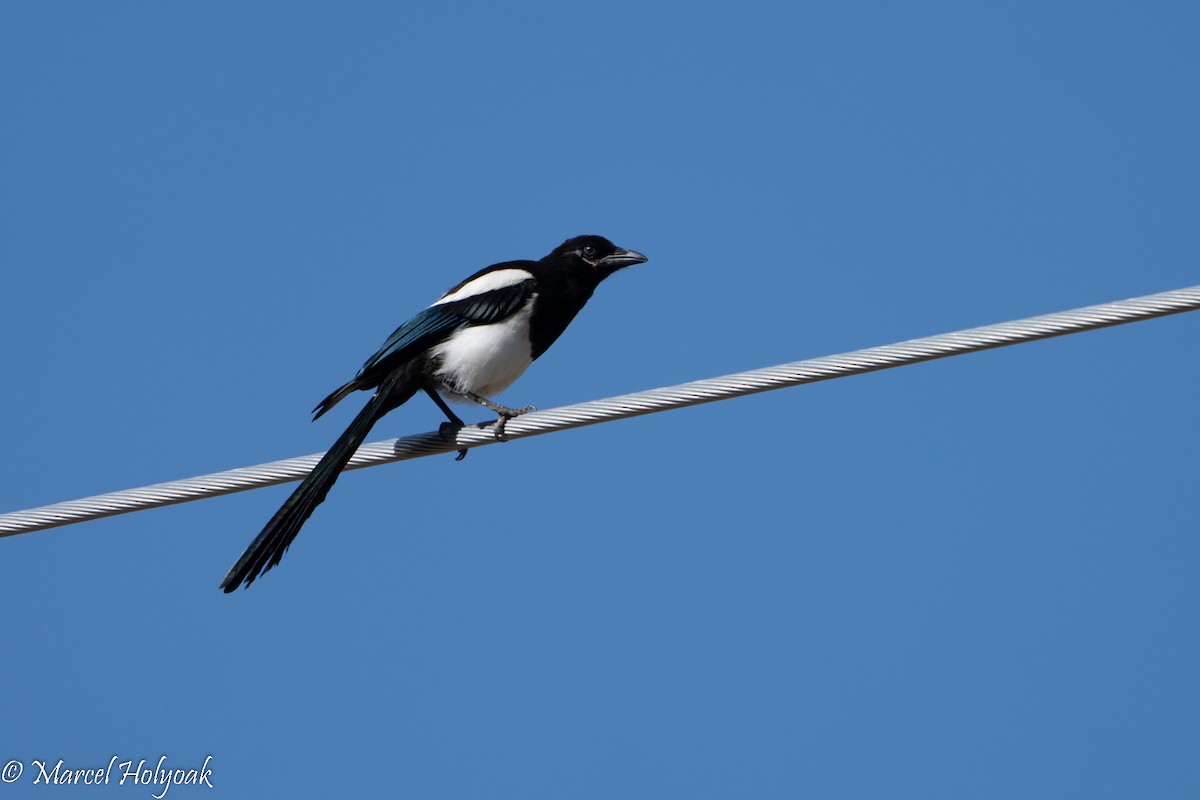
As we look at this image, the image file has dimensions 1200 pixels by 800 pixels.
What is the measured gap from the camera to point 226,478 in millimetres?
4484

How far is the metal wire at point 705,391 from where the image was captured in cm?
384

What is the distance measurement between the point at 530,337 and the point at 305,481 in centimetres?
145

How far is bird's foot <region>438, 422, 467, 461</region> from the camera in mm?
5281

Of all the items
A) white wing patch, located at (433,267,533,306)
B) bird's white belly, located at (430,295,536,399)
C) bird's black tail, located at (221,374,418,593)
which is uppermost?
white wing patch, located at (433,267,533,306)

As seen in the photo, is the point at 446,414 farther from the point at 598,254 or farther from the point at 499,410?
the point at 598,254

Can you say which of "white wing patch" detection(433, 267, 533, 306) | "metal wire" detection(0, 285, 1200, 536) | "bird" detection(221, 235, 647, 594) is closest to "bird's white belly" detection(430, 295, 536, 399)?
"bird" detection(221, 235, 647, 594)

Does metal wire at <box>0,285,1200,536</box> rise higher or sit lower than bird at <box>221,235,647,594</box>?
lower

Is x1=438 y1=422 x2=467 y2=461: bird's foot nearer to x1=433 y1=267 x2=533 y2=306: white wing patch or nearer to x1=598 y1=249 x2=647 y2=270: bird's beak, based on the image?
x1=433 y1=267 x2=533 y2=306: white wing patch

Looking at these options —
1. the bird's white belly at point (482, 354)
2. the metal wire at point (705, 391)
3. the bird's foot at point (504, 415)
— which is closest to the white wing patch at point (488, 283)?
the bird's white belly at point (482, 354)

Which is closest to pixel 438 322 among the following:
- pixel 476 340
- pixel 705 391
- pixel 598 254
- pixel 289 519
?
pixel 476 340

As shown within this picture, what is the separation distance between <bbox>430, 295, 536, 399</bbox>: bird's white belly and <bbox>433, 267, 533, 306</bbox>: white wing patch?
173mm

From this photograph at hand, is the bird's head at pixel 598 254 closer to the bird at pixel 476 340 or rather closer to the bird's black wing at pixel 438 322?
the bird at pixel 476 340

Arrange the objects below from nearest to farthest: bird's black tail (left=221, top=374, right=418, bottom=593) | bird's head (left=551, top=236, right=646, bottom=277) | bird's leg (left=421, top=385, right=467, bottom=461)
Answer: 1. bird's black tail (left=221, top=374, right=418, bottom=593)
2. bird's leg (left=421, top=385, right=467, bottom=461)
3. bird's head (left=551, top=236, right=646, bottom=277)

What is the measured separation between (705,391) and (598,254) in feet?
8.31
